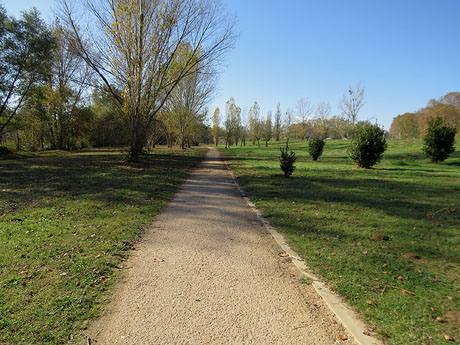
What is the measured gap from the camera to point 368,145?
1561 centimetres

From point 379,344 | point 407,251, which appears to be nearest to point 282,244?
point 407,251

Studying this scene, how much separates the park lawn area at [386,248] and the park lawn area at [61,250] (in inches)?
112

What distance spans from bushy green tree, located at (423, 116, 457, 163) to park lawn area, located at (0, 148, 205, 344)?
1972cm

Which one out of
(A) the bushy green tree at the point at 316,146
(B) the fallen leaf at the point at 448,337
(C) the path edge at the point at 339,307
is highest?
(A) the bushy green tree at the point at 316,146

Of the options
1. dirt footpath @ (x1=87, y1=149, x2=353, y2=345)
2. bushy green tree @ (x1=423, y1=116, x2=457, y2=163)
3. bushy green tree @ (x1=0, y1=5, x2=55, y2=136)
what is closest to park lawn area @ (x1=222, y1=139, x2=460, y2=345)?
dirt footpath @ (x1=87, y1=149, x2=353, y2=345)

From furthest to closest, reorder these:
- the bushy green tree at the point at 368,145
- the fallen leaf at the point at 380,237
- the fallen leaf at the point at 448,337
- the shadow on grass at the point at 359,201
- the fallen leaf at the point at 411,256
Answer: the bushy green tree at the point at 368,145, the shadow on grass at the point at 359,201, the fallen leaf at the point at 380,237, the fallen leaf at the point at 411,256, the fallen leaf at the point at 448,337

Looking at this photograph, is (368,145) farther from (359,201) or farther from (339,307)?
(339,307)

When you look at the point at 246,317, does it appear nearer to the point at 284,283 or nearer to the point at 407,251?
the point at 284,283

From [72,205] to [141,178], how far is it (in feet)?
15.7

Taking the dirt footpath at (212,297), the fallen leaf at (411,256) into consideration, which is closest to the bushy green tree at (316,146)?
the dirt footpath at (212,297)

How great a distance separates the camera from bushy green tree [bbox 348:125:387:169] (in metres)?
15.4

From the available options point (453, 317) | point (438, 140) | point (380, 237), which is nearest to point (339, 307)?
point (453, 317)

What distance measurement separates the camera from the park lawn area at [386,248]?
2.76 metres

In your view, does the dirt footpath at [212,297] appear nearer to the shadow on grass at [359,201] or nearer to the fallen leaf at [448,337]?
the fallen leaf at [448,337]
